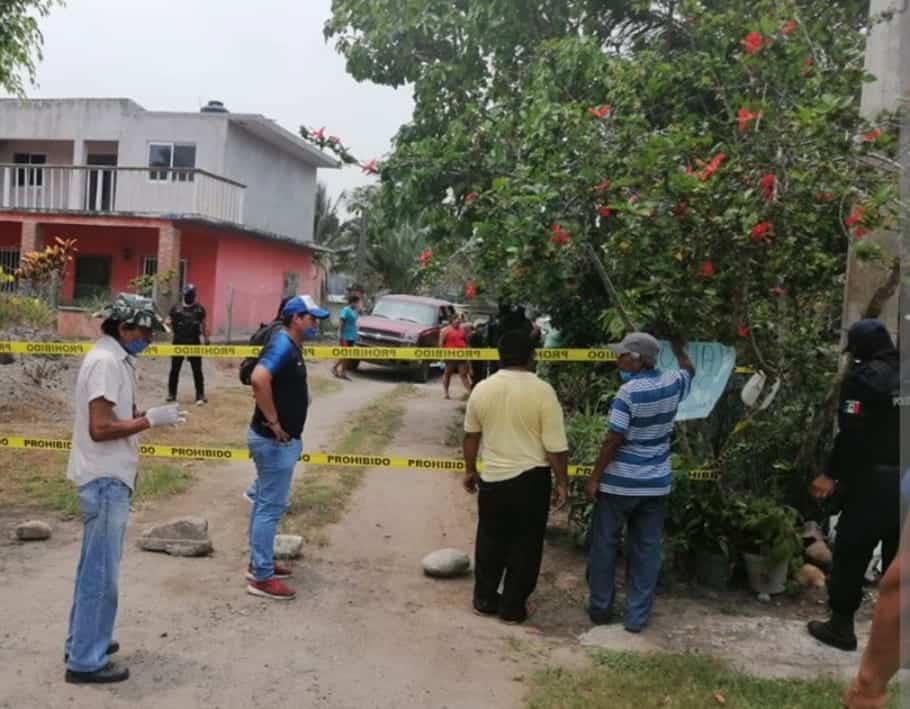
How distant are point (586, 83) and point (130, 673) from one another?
7179 mm

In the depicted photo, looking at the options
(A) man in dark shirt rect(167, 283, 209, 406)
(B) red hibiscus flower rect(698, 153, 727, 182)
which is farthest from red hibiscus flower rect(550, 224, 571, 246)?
(A) man in dark shirt rect(167, 283, 209, 406)

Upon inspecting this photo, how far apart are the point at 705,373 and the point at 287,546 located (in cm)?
308

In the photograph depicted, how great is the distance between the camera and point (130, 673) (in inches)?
159

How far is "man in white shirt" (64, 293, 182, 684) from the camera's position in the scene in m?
3.83

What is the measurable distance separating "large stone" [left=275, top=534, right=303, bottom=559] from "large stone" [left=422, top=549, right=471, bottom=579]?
90 centimetres

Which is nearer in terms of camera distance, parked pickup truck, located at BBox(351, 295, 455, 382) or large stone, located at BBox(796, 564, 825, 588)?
large stone, located at BBox(796, 564, 825, 588)

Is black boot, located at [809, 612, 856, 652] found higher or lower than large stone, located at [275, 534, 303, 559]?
higher

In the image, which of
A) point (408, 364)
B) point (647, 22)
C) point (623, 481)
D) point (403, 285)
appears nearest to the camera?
point (623, 481)

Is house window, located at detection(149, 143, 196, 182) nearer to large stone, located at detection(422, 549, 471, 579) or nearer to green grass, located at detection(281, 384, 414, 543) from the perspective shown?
green grass, located at detection(281, 384, 414, 543)

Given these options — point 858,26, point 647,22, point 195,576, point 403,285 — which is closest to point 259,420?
point 195,576

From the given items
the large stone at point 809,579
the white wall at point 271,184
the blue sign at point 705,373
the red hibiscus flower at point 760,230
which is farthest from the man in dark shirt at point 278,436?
the white wall at point 271,184

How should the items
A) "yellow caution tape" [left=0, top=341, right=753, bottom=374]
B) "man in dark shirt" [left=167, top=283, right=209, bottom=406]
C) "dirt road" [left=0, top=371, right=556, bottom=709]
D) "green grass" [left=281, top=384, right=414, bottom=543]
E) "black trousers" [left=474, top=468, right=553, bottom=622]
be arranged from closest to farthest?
1. "dirt road" [left=0, top=371, right=556, bottom=709]
2. "black trousers" [left=474, top=468, right=553, bottom=622]
3. "yellow caution tape" [left=0, top=341, right=753, bottom=374]
4. "green grass" [left=281, top=384, right=414, bottom=543]
5. "man in dark shirt" [left=167, top=283, right=209, bottom=406]

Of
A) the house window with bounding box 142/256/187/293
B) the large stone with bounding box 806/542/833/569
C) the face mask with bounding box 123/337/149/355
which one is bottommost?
the large stone with bounding box 806/542/833/569

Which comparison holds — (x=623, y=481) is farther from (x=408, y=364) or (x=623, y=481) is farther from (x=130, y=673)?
(x=408, y=364)
